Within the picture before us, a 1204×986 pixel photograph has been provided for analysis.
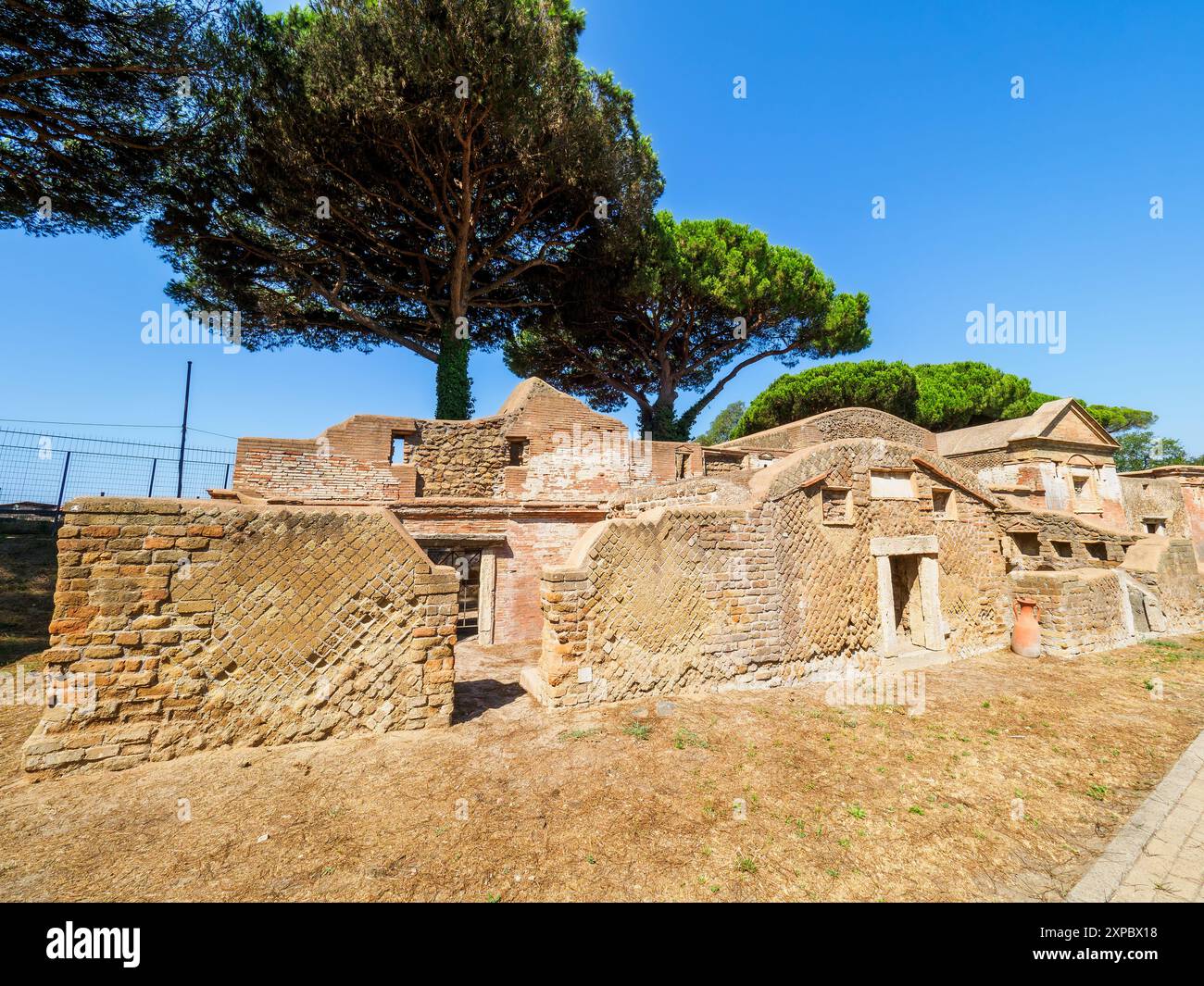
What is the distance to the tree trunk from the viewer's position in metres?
17.2

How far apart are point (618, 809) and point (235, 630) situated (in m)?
4.10

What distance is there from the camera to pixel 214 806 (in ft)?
13.1

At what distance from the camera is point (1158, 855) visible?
139 inches

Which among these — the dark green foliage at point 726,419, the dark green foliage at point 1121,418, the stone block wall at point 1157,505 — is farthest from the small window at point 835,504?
the dark green foliage at point 726,419

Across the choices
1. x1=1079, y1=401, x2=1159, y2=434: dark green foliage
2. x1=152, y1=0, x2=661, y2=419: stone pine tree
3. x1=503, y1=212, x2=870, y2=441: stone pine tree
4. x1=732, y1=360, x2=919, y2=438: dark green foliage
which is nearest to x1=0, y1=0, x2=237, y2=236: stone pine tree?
x1=152, y1=0, x2=661, y2=419: stone pine tree

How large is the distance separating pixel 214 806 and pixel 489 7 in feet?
60.8

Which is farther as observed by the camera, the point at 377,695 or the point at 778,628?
the point at 778,628

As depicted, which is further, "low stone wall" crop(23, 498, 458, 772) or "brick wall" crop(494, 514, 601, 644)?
"brick wall" crop(494, 514, 601, 644)

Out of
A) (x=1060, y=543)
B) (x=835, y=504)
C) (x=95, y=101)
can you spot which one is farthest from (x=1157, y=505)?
(x=95, y=101)

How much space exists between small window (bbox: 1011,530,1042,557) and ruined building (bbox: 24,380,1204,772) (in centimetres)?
5

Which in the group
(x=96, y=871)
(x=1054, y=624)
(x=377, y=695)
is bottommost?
(x=96, y=871)

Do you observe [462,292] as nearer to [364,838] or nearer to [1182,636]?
[364,838]

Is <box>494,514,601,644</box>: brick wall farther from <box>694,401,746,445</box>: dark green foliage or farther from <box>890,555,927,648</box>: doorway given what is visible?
<box>694,401,746,445</box>: dark green foliage

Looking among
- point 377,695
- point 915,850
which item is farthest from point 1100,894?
point 377,695
